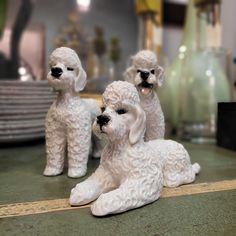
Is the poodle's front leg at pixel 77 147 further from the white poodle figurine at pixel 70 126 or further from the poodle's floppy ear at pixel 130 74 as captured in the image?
the poodle's floppy ear at pixel 130 74

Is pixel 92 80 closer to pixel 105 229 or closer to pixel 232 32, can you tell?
pixel 232 32

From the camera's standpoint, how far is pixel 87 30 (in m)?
1.23

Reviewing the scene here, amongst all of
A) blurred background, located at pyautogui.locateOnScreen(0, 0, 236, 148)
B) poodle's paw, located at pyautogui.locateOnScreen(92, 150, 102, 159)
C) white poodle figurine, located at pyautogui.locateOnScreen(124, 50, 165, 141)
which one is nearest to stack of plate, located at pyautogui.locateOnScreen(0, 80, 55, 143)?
blurred background, located at pyautogui.locateOnScreen(0, 0, 236, 148)

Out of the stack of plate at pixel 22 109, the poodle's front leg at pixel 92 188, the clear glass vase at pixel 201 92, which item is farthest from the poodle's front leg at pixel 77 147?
the clear glass vase at pixel 201 92

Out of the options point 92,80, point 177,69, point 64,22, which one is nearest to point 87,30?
point 64,22

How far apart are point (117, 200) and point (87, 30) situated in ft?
3.08

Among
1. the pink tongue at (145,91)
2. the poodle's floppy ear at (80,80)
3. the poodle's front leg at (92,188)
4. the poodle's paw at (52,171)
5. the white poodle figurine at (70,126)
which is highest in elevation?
the poodle's floppy ear at (80,80)

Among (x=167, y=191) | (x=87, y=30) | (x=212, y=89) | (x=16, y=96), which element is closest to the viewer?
(x=167, y=191)

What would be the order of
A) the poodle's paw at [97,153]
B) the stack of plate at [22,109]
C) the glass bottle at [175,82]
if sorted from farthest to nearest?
the glass bottle at [175,82] < the stack of plate at [22,109] < the poodle's paw at [97,153]

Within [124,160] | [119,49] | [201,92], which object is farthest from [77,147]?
[119,49]

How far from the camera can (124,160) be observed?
0.45 m

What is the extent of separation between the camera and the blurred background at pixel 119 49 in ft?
2.94

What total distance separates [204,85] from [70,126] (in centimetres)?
56

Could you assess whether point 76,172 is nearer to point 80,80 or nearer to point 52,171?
point 52,171
